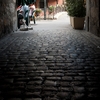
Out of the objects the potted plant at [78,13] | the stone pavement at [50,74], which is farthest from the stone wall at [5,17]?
the potted plant at [78,13]

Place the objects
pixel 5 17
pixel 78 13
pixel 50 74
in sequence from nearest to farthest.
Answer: pixel 50 74, pixel 5 17, pixel 78 13

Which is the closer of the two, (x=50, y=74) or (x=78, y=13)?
(x=50, y=74)

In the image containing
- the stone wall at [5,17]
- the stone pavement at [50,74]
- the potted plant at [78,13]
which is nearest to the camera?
the stone pavement at [50,74]

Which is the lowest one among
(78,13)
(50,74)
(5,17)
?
(50,74)

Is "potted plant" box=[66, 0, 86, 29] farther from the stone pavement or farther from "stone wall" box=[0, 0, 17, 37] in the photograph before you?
the stone pavement

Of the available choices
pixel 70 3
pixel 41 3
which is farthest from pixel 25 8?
pixel 41 3

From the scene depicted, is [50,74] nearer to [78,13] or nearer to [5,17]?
[5,17]

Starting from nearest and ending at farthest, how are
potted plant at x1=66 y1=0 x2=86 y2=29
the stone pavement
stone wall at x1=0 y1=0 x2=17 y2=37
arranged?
the stone pavement → stone wall at x1=0 y1=0 x2=17 y2=37 → potted plant at x1=66 y1=0 x2=86 y2=29

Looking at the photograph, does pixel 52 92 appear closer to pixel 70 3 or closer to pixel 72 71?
pixel 72 71

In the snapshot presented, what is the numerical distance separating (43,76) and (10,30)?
293 inches

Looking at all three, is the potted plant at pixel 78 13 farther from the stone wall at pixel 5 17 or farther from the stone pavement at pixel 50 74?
the stone pavement at pixel 50 74

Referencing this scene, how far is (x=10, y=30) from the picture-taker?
1101 cm

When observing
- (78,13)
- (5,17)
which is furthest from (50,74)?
(78,13)

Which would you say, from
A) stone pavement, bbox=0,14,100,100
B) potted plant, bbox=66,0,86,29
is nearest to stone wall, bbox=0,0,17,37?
stone pavement, bbox=0,14,100,100
